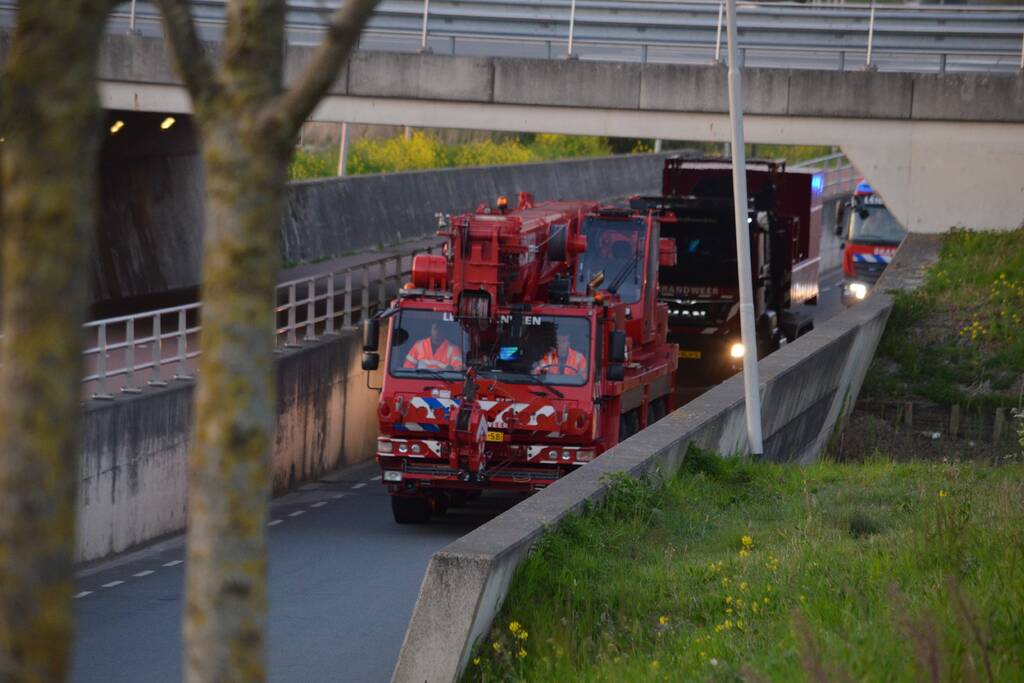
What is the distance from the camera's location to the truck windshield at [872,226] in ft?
134

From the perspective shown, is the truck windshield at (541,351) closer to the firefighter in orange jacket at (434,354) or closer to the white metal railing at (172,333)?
the firefighter in orange jacket at (434,354)

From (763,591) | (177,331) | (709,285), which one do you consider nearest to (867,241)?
(709,285)

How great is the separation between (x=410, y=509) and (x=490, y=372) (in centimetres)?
220

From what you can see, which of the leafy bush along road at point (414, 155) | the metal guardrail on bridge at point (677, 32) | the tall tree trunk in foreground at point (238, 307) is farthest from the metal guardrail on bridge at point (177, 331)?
the leafy bush along road at point (414, 155)

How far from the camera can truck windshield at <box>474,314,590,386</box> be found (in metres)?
18.9

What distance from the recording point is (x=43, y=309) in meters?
4.91

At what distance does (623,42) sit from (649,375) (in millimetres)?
10582

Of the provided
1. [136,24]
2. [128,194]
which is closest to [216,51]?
[136,24]

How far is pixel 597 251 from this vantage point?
2269 centimetres

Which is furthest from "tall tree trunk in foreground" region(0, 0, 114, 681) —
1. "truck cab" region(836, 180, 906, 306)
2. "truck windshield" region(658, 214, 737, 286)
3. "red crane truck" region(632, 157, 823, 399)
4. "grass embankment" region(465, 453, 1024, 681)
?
"truck cab" region(836, 180, 906, 306)

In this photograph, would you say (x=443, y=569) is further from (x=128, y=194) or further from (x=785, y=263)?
(x=128, y=194)

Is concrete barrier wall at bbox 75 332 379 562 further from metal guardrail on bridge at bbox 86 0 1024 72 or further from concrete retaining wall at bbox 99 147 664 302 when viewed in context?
metal guardrail on bridge at bbox 86 0 1024 72

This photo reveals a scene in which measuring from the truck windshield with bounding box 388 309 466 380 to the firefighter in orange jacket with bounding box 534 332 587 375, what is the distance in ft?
3.01

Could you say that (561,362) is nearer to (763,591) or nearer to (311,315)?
(311,315)
